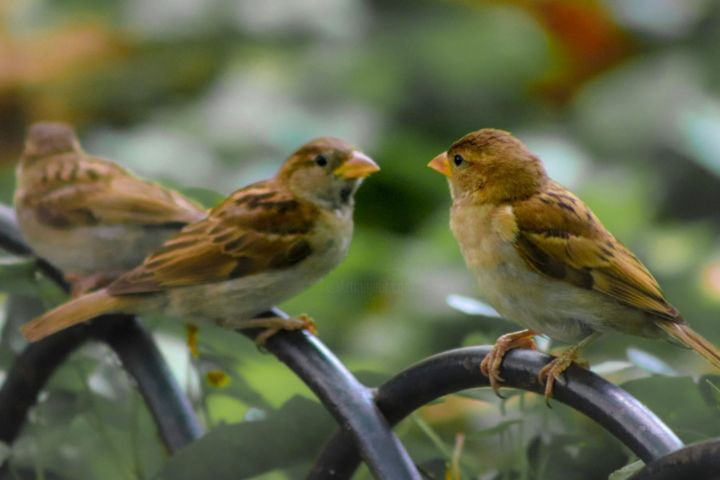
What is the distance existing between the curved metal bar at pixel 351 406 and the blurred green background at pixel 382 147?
5 centimetres

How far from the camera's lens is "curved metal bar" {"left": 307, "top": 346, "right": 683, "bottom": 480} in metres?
0.93

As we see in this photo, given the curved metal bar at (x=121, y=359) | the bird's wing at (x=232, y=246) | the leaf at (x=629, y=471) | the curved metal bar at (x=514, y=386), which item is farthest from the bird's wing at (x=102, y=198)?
the leaf at (x=629, y=471)

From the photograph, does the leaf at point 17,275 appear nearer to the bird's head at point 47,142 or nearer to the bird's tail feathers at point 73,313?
the bird's tail feathers at point 73,313

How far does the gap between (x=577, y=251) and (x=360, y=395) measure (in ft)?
0.95

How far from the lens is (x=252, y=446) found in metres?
1.23

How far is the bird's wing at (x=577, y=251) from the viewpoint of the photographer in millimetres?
1272

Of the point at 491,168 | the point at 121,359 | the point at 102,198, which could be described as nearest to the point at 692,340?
the point at 491,168

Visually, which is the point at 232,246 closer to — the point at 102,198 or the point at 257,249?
the point at 257,249

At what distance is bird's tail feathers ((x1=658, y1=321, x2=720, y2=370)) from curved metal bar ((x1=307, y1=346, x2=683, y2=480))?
0.17 metres

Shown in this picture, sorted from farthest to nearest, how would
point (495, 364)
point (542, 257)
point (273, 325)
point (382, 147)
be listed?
point (382, 147) → point (273, 325) → point (542, 257) → point (495, 364)

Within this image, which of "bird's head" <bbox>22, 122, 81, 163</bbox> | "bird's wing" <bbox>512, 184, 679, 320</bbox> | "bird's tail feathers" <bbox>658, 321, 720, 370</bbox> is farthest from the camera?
"bird's head" <bbox>22, 122, 81, 163</bbox>

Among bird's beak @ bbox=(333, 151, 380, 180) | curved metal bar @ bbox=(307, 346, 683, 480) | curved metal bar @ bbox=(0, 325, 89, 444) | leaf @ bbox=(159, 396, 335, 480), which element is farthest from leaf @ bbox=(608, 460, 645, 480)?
curved metal bar @ bbox=(0, 325, 89, 444)

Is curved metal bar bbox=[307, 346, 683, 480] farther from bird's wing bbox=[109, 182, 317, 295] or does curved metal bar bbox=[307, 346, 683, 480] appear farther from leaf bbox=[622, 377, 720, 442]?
bird's wing bbox=[109, 182, 317, 295]

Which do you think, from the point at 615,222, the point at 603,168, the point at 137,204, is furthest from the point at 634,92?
the point at 137,204
